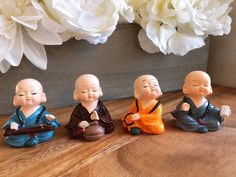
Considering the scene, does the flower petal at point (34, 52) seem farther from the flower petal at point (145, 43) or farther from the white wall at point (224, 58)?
the white wall at point (224, 58)

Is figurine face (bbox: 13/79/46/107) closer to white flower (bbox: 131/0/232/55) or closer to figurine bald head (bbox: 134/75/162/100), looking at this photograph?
figurine bald head (bbox: 134/75/162/100)

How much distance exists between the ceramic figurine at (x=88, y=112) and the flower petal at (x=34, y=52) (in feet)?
0.33

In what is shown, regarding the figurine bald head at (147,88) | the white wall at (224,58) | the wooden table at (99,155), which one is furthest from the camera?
the white wall at (224,58)

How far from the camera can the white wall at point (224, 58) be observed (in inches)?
31.4

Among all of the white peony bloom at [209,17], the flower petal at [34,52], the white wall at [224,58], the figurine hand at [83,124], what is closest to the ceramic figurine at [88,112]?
the figurine hand at [83,124]

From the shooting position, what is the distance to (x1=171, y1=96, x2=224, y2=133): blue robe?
0.54 m

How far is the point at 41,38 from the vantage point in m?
0.56

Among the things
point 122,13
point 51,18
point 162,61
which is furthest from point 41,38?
point 162,61

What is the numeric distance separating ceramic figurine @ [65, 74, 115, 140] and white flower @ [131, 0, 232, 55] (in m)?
0.20

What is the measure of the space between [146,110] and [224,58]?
15.2 inches

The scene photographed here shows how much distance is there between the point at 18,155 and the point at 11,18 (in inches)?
9.0

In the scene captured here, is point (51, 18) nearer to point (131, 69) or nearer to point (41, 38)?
point (41, 38)

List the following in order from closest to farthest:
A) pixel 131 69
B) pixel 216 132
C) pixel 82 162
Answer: pixel 82 162 < pixel 216 132 < pixel 131 69

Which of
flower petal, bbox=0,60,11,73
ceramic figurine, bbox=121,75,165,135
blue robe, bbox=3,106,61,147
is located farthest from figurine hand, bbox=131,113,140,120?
flower petal, bbox=0,60,11,73
